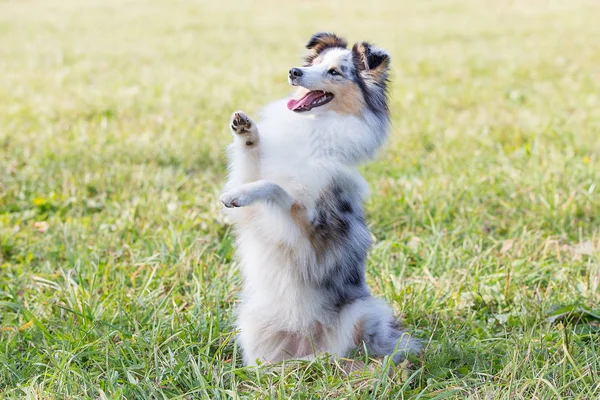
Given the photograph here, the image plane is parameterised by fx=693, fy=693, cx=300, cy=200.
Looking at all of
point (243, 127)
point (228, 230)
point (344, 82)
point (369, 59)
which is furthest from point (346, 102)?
point (228, 230)

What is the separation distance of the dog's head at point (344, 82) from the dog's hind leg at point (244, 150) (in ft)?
0.71

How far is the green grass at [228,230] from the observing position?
2.78 m

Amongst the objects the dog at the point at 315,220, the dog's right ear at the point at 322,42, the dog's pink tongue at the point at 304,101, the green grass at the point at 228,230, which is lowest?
the green grass at the point at 228,230

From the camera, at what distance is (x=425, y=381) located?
2.83m

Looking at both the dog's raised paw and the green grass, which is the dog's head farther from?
the green grass

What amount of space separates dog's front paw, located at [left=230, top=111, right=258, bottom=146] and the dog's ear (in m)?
0.56

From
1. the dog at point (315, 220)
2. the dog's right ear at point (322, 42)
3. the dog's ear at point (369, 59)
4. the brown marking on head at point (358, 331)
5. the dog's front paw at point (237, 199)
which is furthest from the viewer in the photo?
the dog's right ear at point (322, 42)

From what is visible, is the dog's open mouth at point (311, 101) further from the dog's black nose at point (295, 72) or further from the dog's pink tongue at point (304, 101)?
the dog's black nose at point (295, 72)

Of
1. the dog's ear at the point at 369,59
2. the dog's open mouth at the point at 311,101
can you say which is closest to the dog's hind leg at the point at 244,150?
the dog's open mouth at the point at 311,101

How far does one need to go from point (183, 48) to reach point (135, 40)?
135 centimetres

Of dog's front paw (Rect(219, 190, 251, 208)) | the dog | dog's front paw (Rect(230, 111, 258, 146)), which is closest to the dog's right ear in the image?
the dog

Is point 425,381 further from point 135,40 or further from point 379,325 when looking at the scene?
point 135,40

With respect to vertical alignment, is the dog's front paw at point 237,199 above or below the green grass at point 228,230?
above

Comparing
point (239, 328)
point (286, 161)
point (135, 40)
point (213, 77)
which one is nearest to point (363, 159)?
point (286, 161)
